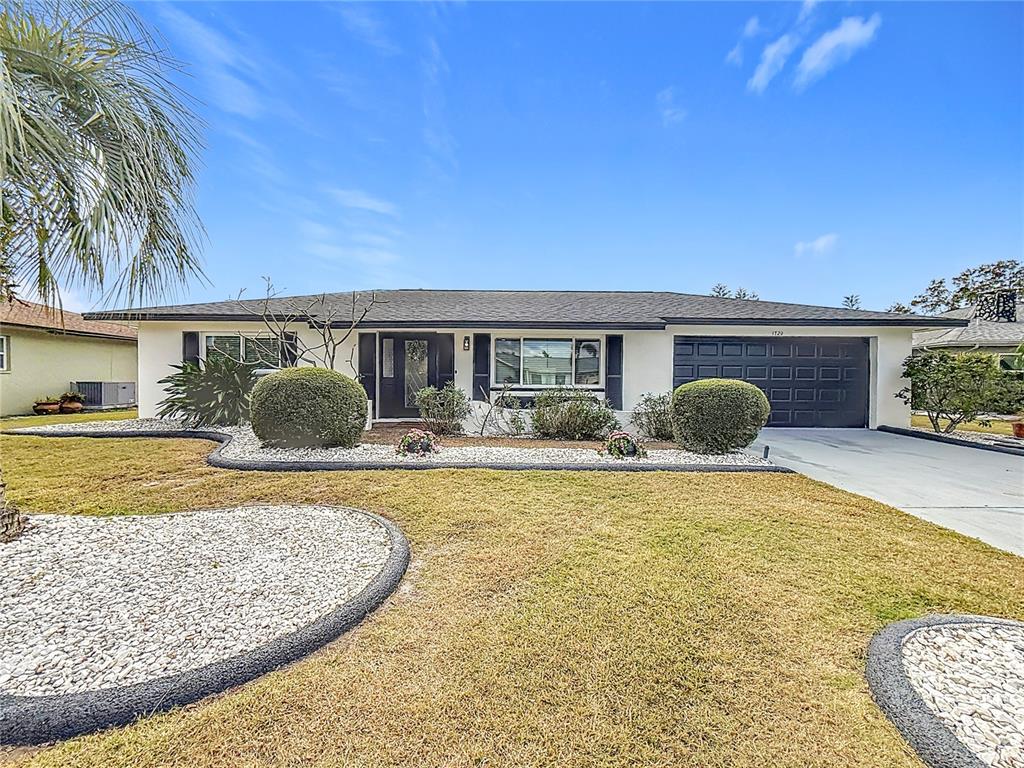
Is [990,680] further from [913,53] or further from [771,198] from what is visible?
[771,198]

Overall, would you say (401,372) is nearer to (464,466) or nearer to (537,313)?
(537,313)

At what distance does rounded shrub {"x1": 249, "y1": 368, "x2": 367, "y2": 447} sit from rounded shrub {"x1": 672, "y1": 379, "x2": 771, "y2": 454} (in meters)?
5.60

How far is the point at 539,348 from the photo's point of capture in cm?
1063

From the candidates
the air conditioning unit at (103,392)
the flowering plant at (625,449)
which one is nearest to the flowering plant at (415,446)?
the flowering plant at (625,449)

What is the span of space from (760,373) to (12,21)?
12.1 meters

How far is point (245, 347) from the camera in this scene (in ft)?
35.7

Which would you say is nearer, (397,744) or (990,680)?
(397,744)

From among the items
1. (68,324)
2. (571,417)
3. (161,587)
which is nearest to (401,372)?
(571,417)

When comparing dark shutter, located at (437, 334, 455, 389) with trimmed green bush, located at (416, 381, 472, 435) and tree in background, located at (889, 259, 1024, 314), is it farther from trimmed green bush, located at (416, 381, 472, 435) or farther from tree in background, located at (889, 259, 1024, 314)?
tree in background, located at (889, 259, 1024, 314)

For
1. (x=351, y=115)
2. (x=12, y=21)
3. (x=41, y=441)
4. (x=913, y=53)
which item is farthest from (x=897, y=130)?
(x=41, y=441)

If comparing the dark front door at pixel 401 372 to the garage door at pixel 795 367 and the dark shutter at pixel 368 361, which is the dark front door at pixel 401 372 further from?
the garage door at pixel 795 367

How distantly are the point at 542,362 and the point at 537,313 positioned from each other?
1.17 meters

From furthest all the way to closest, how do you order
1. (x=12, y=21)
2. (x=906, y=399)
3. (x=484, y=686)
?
1. (x=906, y=399)
2. (x=12, y=21)
3. (x=484, y=686)

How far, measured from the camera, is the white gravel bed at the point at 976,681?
73.1 inches
